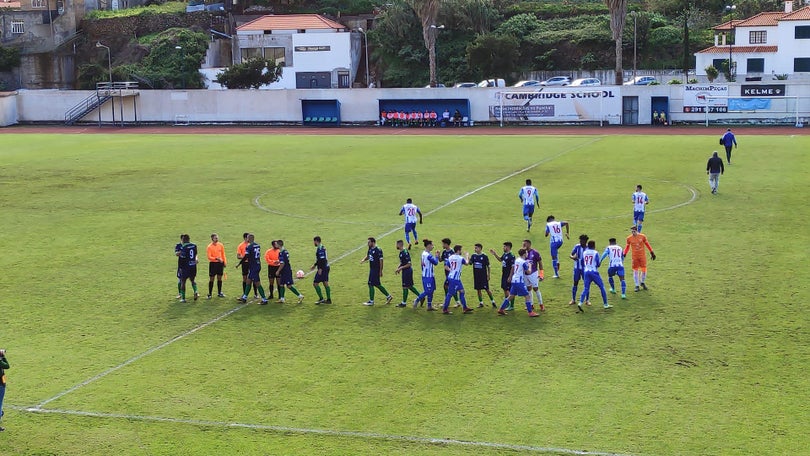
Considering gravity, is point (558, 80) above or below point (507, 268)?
above

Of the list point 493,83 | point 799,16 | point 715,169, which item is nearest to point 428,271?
point 715,169

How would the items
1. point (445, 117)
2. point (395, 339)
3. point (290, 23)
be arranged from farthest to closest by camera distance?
point (290, 23)
point (445, 117)
point (395, 339)

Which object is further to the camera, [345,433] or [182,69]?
[182,69]

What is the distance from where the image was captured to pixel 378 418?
16.8m

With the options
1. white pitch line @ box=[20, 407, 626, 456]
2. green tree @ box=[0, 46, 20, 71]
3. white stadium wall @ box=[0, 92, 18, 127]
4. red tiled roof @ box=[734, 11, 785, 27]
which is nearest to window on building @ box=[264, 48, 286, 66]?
green tree @ box=[0, 46, 20, 71]

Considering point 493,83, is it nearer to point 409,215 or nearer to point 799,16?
point 799,16

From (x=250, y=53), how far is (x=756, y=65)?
5179cm

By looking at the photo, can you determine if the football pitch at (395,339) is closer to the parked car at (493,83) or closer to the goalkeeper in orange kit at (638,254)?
the goalkeeper in orange kit at (638,254)

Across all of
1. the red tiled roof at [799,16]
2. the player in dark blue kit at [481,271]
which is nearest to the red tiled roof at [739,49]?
the red tiled roof at [799,16]

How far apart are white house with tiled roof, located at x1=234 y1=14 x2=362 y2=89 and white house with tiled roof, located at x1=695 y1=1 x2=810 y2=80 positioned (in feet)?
117

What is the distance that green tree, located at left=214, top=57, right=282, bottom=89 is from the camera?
94.2 m

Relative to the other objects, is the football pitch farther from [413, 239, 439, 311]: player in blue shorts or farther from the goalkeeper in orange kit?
the goalkeeper in orange kit

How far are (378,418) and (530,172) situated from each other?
3219 cm

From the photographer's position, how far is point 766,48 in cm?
8856
